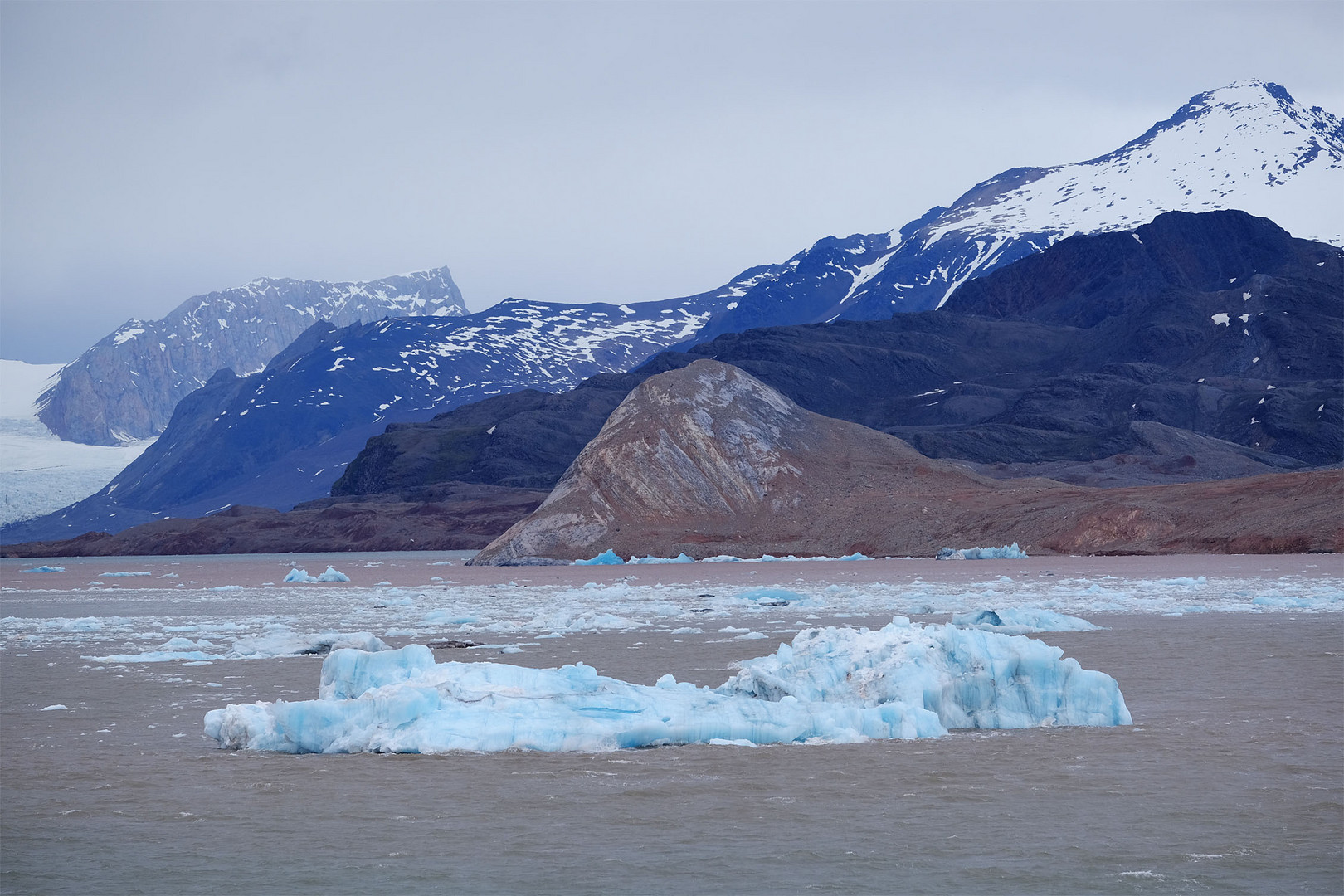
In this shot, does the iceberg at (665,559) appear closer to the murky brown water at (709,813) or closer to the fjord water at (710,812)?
the fjord water at (710,812)

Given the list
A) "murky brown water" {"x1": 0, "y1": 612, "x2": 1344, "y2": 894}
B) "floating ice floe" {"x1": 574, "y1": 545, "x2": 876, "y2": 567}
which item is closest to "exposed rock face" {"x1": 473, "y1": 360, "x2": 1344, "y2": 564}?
"floating ice floe" {"x1": 574, "y1": 545, "x2": 876, "y2": 567}

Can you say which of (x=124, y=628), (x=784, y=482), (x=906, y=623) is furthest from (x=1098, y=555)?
(x=906, y=623)

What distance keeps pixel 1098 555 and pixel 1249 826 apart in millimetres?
79769

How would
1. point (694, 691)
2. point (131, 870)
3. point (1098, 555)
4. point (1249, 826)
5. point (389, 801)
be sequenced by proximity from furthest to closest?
point (1098, 555), point (694, 691), point (389, 801), point (1249, 826), point (131, 870)

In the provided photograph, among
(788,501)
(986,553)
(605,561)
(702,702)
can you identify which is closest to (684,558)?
(605,561)

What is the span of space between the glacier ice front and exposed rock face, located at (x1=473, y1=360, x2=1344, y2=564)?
2882 inches

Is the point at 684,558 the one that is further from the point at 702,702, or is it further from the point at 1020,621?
the point at 702,702

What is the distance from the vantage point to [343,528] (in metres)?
178

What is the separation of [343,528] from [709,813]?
170 meters

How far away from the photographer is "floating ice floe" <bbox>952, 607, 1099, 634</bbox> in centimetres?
3077

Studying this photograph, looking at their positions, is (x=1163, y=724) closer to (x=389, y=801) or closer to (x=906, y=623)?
(x=906, y=623)

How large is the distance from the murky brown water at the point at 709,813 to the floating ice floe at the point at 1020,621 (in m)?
9.73

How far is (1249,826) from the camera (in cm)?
1314

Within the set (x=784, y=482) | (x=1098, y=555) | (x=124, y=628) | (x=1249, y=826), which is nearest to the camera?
(x=1249, y=826)
